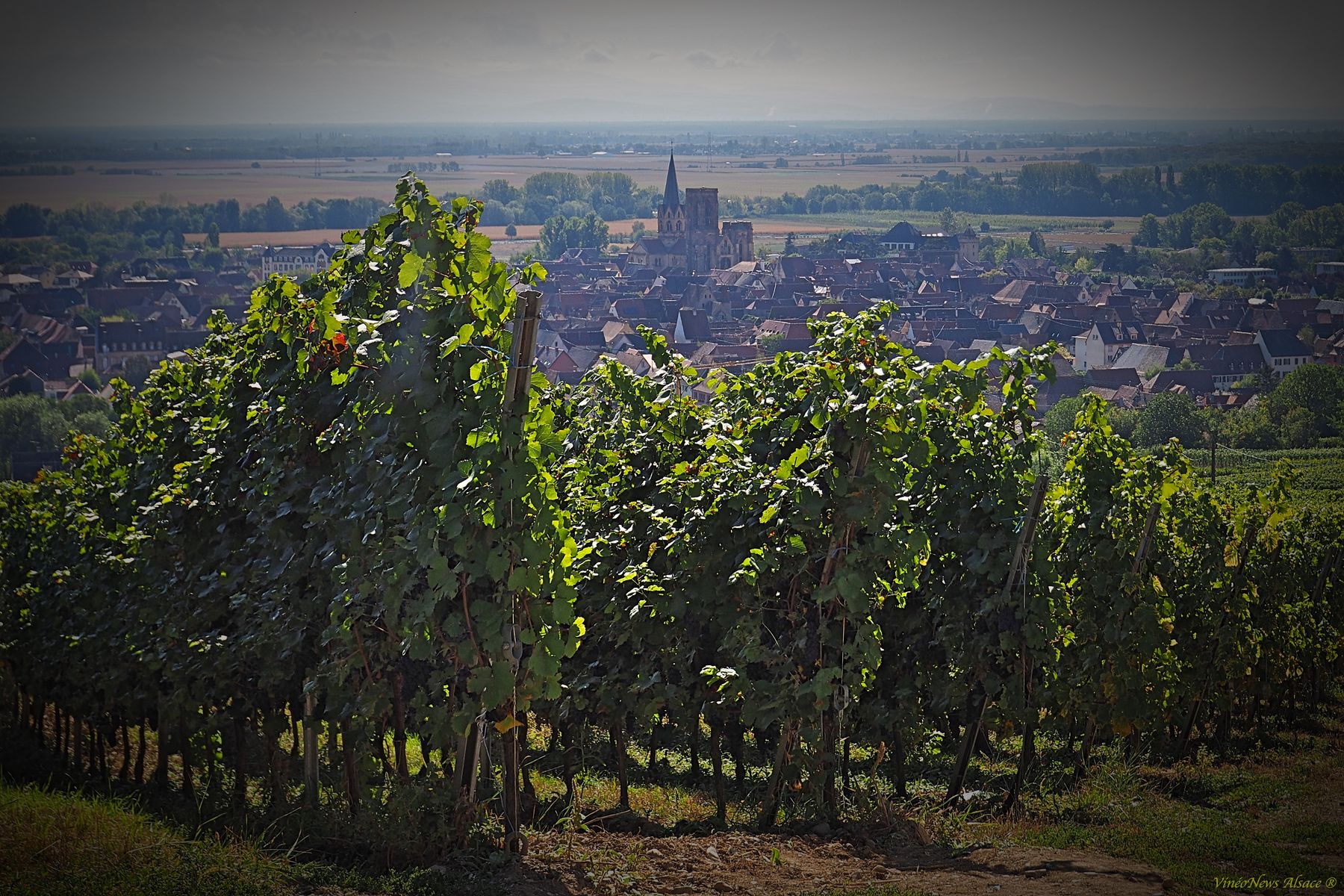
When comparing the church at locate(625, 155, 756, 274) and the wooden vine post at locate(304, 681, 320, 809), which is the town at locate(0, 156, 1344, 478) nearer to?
the church at locate(625, 155, 756, 274)

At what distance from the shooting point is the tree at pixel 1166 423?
205ft

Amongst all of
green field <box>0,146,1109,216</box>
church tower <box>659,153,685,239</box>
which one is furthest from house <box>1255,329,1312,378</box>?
church tower <box>659,153,685,239</box>

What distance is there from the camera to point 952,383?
6.65 meters

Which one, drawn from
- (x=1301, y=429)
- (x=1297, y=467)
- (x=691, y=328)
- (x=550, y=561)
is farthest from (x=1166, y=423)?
(x=550, y=561)

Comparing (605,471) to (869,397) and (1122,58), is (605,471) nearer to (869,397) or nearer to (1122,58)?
(869,397)

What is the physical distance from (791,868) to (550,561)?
1.92 meters

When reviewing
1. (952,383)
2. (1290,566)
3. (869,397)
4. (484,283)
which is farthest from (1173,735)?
(484,283)

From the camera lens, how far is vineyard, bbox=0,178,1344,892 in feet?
17.8

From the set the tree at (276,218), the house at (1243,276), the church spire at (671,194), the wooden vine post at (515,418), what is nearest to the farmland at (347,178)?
the tree at (276,218)

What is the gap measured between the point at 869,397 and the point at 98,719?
23.9 feet

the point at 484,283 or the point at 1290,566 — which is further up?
the point at 484,283

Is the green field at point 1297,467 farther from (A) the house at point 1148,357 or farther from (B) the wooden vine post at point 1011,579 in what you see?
(B) the wooden vine post at point 1011,579

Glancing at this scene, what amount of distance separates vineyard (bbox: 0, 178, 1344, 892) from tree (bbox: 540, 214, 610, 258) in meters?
133

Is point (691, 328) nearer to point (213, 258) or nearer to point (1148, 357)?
point (1148, 357)
